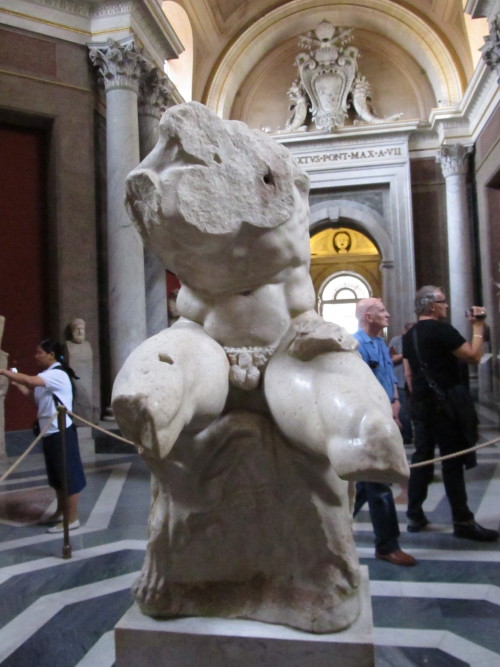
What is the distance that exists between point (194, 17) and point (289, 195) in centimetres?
1265

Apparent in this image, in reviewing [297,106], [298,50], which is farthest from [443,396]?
[298,50]

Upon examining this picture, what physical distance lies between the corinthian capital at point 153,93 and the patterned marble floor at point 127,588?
20.4ft

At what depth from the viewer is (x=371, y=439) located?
51.0 inches

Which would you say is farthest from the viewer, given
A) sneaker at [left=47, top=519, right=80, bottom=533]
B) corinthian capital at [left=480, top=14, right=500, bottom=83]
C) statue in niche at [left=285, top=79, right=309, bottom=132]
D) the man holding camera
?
statue in niche at [left=285, top=79, right=309, bottom=132]

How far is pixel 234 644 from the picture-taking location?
5.50 ft


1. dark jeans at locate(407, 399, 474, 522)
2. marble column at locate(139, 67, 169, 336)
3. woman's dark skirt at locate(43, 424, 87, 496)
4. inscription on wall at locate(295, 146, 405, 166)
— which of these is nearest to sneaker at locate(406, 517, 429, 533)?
dark jeans at locate(407, 399, 474, 522)

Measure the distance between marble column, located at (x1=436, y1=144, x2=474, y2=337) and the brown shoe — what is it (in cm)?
951

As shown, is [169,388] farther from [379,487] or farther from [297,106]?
[297,106]

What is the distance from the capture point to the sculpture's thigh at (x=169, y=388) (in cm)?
131

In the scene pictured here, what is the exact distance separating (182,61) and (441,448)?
11.6m

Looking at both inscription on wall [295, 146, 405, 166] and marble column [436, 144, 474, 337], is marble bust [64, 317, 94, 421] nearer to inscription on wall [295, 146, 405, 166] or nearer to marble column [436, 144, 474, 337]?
inscription on wall [295, 146, 405, 166]

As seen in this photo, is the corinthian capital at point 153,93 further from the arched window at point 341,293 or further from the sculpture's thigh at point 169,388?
the arched window at point 341,293

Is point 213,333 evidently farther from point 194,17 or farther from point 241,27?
point 241,27

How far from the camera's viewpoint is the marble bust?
7363mm
